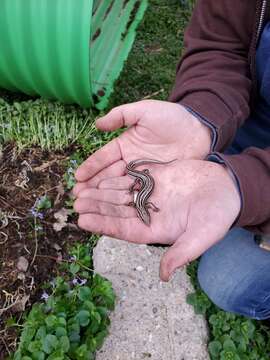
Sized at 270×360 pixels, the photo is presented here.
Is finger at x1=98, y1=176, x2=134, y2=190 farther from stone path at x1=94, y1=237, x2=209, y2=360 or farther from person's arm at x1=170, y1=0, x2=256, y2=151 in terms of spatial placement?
stone path at x1=94, y1=237, x2=209, y2=360

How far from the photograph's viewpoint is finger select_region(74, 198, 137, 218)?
206 cm

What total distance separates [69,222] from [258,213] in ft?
4.77

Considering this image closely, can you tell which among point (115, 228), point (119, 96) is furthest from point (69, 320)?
point (119, 96)

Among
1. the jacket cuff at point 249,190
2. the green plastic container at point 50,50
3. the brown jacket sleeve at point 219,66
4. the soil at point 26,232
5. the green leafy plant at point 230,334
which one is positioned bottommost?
the green leafy plant at point 230,334

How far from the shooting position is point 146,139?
7.93ft

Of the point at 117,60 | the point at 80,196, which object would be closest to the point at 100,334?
the point at 80,196

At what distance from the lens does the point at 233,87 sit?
2.44m

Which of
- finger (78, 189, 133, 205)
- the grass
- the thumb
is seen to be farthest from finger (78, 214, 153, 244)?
the grass

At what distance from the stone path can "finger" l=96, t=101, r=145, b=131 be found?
907 mm

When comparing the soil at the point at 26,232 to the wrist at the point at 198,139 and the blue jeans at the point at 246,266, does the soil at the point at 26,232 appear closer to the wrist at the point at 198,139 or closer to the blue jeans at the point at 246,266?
the blue jeans at the point at 246,266

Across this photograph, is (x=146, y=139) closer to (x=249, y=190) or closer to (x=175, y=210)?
(x=175, y=210)

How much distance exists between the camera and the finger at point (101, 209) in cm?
206

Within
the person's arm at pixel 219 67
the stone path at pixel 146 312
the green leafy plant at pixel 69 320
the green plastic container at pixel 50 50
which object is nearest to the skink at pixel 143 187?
the person's arm at pixel 219 67

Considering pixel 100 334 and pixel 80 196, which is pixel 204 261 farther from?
pixel 80 196
